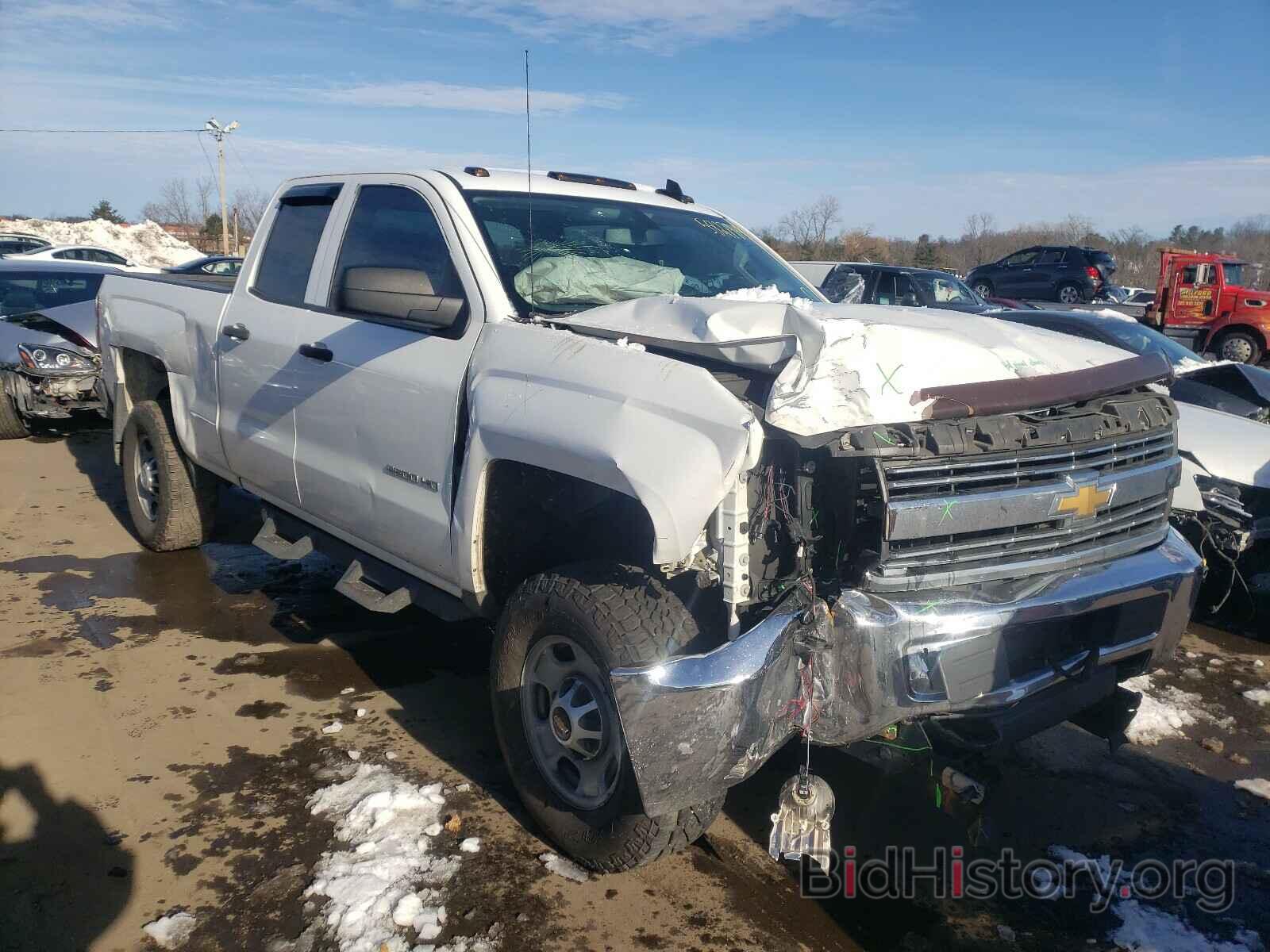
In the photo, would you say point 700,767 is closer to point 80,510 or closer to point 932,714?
point 932,714

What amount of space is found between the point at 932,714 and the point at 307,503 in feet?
9.40

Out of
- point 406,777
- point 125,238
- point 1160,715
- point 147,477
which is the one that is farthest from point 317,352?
point 125,238

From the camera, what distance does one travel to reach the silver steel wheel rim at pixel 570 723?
Answer: 9.46 ft

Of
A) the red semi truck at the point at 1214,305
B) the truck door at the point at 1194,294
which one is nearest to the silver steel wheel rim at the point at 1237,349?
the red semi truck at the point at 1214,305

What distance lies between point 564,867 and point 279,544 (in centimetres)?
233

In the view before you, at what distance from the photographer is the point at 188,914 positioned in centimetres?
283

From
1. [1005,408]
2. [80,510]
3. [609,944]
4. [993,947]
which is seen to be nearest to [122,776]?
[609,944]

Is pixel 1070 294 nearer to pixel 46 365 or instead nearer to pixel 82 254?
pixel 46 365

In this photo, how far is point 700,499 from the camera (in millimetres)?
2523

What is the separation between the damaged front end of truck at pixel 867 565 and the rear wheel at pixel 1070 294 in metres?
26.4

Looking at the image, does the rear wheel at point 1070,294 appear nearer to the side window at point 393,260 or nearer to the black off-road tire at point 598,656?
the side window at point 393,260

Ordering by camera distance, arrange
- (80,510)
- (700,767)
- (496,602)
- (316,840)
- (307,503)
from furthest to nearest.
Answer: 1. (80,510)
2. (307,503)
3. (496,602)
4. (316,840)
5. (700,767)

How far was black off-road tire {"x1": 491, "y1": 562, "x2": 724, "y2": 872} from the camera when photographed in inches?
106

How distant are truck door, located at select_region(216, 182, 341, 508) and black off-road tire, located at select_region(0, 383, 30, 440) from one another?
582cm
